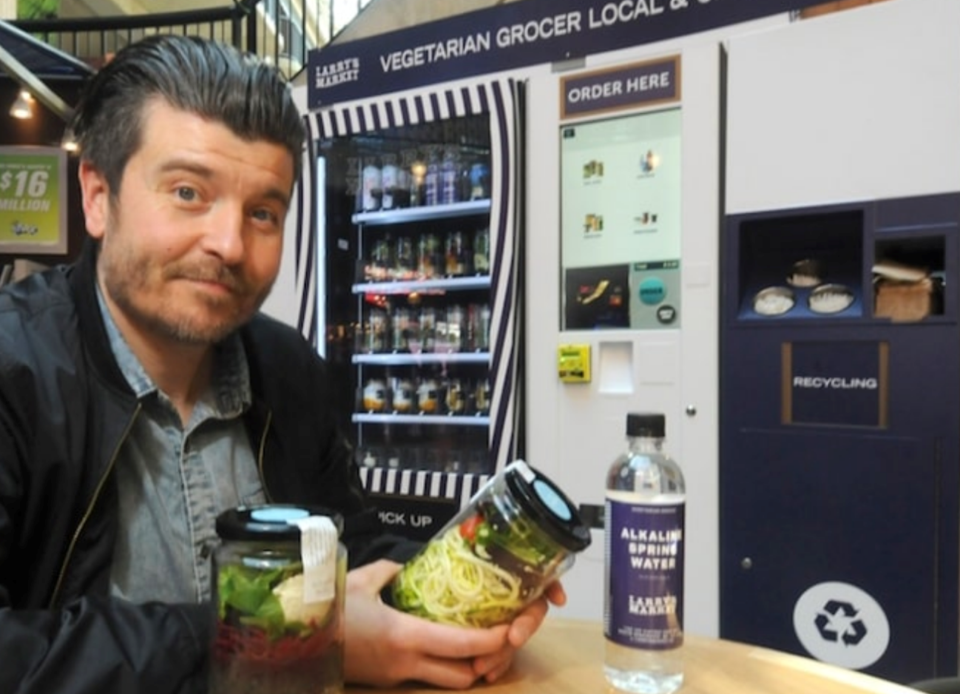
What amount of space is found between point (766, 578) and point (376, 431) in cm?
177

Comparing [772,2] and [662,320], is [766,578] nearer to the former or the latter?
[662,320]

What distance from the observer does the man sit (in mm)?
883

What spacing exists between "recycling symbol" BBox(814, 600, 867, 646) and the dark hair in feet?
6.11

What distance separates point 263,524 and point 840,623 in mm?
1939

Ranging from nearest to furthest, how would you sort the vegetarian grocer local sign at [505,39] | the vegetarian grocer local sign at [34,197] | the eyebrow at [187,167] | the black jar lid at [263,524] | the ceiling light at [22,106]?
the black jar lid at [263,524] < the eyebrow at [187,167] < the vegetarian grocer local sign at [505,39] < the ceiling light at [22,106] < the vegetarian grocer local sign at [34,197]

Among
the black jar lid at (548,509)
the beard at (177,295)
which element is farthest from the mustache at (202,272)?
the black jar lid at (548,509)

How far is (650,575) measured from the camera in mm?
877

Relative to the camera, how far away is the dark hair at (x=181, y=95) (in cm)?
107

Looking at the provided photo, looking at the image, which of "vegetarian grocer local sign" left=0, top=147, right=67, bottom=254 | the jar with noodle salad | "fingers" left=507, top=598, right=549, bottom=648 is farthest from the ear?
"vegetarian grocer local sign" left=0, top=147, right=67, bottom=254

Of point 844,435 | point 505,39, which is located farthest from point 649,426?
point 505,39

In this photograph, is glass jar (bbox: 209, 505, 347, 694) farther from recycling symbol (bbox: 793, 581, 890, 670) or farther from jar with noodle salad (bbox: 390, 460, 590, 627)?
recycling symbol (bbox: 793, 581, 890, 670)

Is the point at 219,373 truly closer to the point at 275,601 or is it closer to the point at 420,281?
the point at 275,601

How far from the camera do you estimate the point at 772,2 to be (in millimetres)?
2406

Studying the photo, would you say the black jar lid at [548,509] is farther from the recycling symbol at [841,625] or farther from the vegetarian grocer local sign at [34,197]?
the vegetarian grocer local sign at [34,197]
